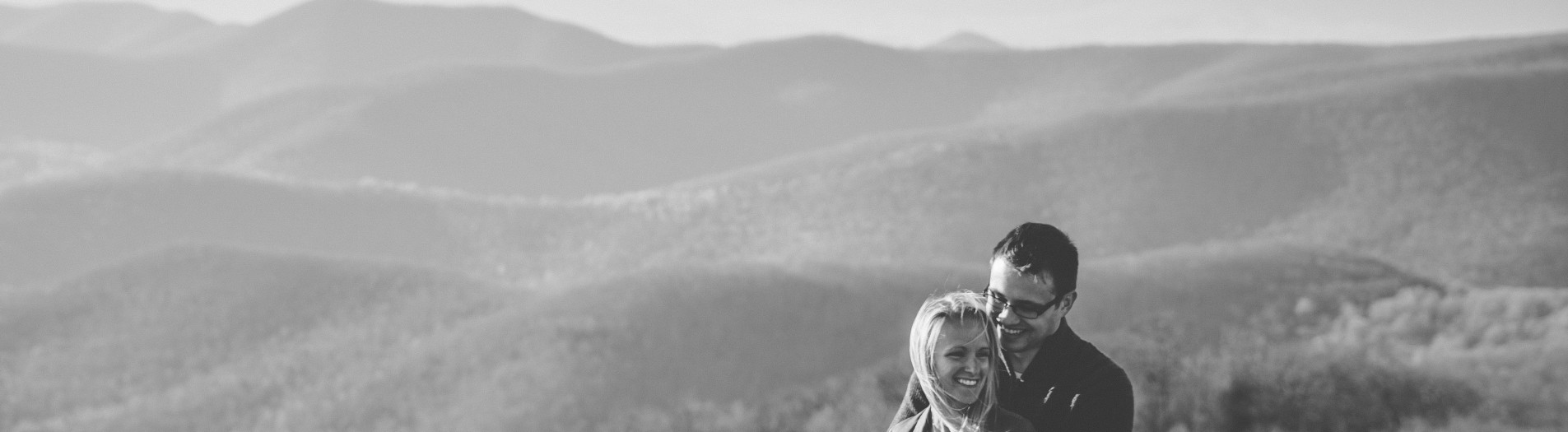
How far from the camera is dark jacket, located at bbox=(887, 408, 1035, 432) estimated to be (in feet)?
13.5

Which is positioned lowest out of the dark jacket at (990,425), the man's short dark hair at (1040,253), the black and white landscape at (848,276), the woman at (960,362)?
the black and white landscape at (848,276)

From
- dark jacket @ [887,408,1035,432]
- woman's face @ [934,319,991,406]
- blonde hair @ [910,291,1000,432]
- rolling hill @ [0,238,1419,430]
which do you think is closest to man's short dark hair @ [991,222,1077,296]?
blonde hair @ [910,291,1000,432]

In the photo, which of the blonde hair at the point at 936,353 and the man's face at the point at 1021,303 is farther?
the man's face at the point at 1021,303

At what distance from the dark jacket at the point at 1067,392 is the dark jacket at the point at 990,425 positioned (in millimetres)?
63

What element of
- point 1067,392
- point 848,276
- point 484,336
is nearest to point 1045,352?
point 1067,392

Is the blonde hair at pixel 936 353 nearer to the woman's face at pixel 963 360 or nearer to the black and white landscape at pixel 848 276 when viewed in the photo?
the woman's face at pixel 963 360

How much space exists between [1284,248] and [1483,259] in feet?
74.8

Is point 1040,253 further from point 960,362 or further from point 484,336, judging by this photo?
point 484,336

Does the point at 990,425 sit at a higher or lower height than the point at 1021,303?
lower

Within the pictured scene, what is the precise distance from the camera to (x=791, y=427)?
33344mm

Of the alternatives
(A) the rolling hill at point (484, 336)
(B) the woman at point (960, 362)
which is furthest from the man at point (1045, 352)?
(A) the rolling hill at point (484, 336)

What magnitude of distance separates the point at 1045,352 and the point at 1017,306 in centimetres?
27

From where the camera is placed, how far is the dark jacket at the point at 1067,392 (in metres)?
4.30

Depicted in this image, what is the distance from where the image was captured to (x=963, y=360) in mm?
3998
